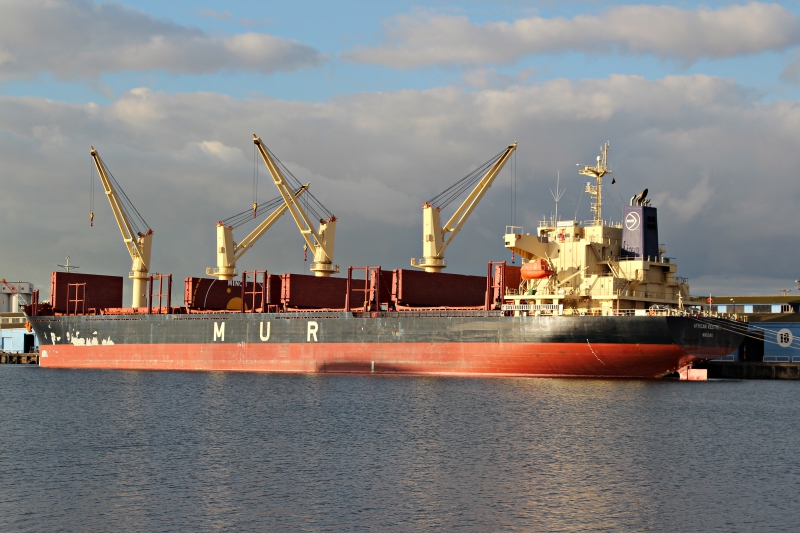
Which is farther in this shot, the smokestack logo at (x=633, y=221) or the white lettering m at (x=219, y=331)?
the white lettering m at (x=219, y=331)

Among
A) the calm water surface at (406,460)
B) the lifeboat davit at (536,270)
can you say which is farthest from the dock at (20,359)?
the lifeboat davit at (536,270)

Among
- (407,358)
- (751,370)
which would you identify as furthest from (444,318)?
(751,370)

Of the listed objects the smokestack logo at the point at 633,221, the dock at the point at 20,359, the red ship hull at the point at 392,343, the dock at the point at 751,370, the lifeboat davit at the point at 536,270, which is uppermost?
the smokestack logo at the point at 633,221

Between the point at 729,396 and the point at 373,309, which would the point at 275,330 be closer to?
the point at 373,309

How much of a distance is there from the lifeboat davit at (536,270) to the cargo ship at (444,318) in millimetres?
59

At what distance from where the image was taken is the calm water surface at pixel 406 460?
62.6 feet

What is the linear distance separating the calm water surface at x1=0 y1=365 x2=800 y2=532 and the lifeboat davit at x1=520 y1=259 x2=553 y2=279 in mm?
6750

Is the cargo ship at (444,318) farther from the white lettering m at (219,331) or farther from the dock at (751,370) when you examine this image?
the dock at (751,370)

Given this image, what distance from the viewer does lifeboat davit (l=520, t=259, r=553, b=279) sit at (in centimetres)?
4606

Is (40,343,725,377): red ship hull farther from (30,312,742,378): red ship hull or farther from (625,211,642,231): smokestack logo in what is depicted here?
(625,211,642,231): smokestack logo

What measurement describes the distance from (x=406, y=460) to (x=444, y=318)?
22.4 metres

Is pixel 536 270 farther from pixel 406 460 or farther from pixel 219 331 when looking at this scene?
pixel 406 460

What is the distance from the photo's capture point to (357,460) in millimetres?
24906

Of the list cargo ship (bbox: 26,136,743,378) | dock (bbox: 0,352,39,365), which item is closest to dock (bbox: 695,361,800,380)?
cargo ship (bbox: 26,136,743,378)
